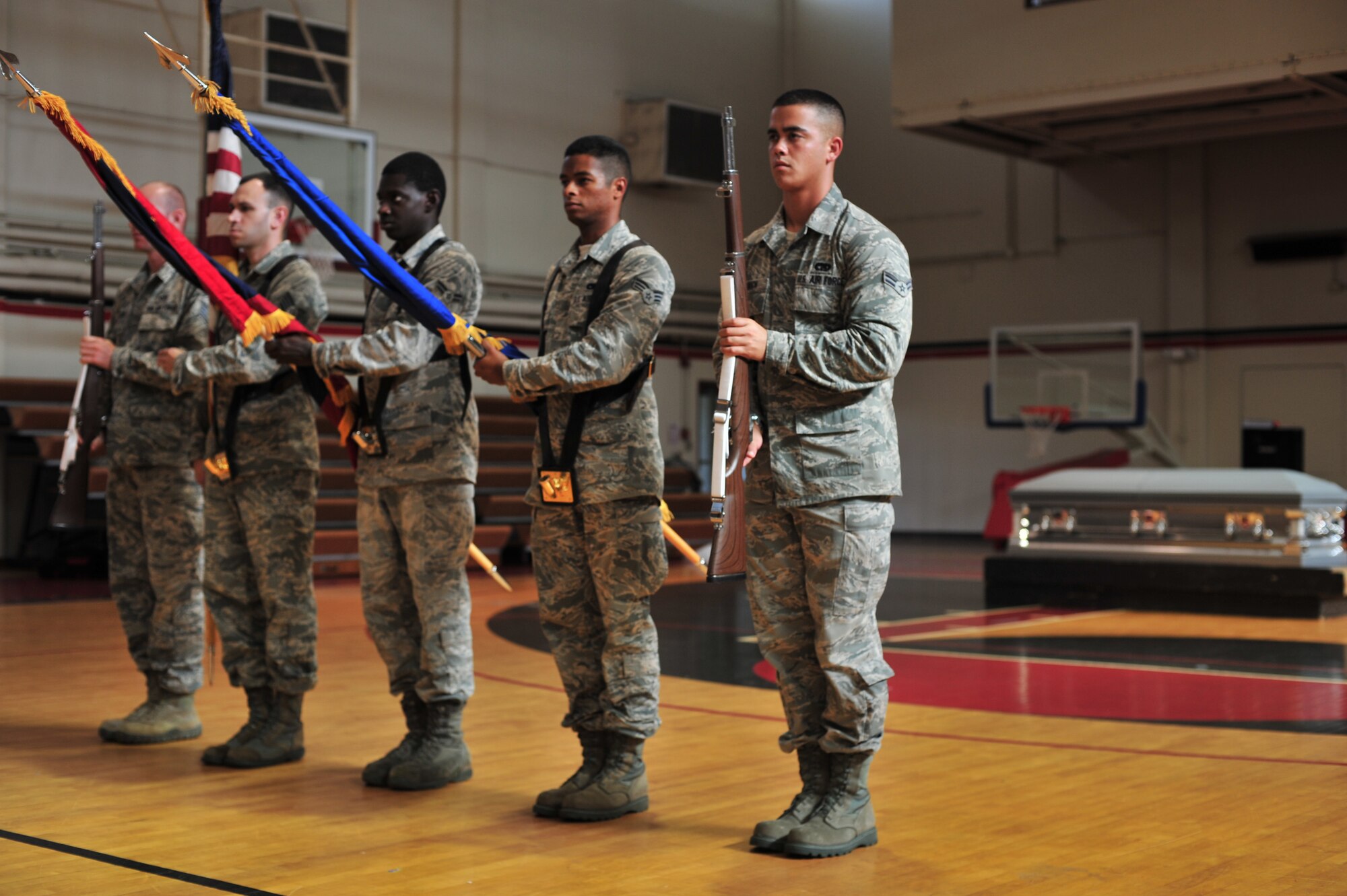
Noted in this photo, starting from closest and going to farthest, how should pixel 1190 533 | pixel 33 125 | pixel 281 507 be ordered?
pixel 281 507 < pixel 1190 533 < pixel 33 125

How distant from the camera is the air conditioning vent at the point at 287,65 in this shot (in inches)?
459

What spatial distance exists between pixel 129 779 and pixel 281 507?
84 centimetres

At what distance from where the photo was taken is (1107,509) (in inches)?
343

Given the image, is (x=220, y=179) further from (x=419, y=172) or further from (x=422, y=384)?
(x=422, y=384)

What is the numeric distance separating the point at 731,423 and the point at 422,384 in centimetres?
111

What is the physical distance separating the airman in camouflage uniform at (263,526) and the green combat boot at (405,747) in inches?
14.4

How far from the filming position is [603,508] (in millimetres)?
3406

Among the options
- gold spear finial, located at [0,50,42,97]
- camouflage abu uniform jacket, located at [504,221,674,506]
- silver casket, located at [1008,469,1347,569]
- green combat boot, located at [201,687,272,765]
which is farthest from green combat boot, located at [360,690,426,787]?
silver casket, located at [1008,469,1347,569]

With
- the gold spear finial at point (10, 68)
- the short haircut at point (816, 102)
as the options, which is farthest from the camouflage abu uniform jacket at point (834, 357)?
the gold spear finial at point (10, 68)

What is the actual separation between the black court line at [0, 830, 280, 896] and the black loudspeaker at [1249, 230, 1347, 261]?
14706 mm

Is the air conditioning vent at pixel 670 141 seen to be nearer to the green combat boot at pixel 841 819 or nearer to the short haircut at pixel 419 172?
the short haircut at pixel 419 172

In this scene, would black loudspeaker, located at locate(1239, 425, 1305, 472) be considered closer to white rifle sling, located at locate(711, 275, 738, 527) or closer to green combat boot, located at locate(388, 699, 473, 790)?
green combat boot, located at locate(388, 699, 473, 790)

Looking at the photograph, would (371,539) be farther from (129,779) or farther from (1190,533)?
(1190,533)

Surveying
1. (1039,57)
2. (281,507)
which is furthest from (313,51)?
(281,507)
